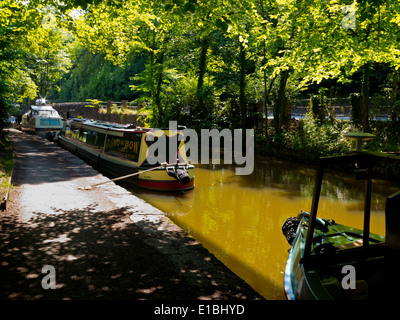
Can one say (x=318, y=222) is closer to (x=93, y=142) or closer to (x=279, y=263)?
(x=279, y=263)

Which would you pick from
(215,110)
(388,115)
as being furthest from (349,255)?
(215,110)

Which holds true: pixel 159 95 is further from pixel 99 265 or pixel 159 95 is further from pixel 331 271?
pixel 331 271

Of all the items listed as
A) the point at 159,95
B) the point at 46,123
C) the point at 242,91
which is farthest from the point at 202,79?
the point at 46,123

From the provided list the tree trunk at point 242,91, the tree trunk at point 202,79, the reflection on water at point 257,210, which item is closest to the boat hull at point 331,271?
the reflection on water at point 257,210

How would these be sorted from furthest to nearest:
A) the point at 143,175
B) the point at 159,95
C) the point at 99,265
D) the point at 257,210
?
the point at 159,95 → the point at 143,175 → the point at 257,210 → the point at 99,265

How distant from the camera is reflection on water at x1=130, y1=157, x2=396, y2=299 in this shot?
7309 mm

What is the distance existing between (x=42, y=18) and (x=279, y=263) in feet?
32.7

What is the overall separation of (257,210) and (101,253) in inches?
256

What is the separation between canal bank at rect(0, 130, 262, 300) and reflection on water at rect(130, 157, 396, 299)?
1.49 meters

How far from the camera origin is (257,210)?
11070 millimetres

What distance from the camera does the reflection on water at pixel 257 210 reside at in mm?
7309

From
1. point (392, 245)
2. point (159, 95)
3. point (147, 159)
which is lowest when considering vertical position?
point (147, 159)

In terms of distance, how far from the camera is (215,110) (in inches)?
1082
